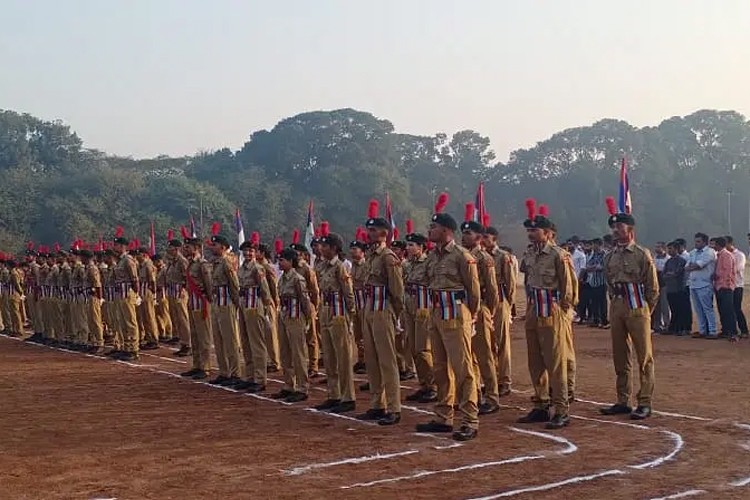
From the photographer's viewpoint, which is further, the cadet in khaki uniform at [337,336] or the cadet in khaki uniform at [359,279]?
the cadet in khaki uniform at [337,336]

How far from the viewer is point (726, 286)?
55.7 feet

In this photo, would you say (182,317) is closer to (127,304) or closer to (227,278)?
(127,304)

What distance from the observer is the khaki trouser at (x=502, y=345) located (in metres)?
10.9

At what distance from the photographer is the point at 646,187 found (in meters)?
51.1

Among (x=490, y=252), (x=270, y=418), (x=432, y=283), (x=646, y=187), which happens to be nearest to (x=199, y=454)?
(x=270, y=418)

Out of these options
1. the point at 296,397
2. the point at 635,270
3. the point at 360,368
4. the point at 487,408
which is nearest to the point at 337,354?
the point at 296,397

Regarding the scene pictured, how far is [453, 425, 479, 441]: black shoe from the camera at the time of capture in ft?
26.7

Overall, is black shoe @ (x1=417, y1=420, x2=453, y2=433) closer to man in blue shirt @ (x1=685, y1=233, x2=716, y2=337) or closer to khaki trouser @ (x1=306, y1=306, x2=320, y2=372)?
khaki trouser @ (x1=306, y1=306, x2=320, y2=372)

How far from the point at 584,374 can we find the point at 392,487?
267 inches

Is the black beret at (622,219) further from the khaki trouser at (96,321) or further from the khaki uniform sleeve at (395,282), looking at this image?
the khaki trouser at (96,321)

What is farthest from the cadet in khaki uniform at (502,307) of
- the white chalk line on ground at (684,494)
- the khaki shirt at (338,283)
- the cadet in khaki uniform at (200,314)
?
the white chalk line on ground at (684,494)

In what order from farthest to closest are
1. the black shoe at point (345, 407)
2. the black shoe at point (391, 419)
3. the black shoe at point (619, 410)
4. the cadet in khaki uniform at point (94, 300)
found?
the cadet in khaki uniform at point (94, 300)
the black shoe at point (345, 407)
the black shoe at point (619, 410)
the black shoe at point (391, 419)

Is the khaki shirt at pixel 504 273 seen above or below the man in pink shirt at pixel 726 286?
above

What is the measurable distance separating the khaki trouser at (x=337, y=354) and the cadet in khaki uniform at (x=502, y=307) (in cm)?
180
